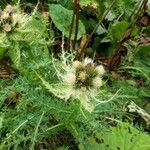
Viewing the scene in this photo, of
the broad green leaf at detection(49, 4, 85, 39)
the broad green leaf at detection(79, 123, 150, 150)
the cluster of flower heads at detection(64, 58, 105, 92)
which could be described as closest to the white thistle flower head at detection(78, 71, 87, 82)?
the cluster of flower heads at detection(64, 58, 105, 92)

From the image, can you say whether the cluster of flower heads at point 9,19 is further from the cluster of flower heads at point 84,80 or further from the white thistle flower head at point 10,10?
the cluster of flower heads at point 84,80

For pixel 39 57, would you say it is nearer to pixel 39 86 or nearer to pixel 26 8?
pixel 39 86

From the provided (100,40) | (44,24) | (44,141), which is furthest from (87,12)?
(44,141)

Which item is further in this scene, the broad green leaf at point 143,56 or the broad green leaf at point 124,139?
the broad green leaf at point 143,56

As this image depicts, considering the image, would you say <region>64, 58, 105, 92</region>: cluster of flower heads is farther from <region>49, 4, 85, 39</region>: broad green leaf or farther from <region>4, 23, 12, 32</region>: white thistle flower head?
<region>49, 4, 85, 39</region>: broad green leaf

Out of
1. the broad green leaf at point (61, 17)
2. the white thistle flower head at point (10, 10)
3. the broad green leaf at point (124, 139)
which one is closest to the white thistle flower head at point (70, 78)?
the broad green leaf at point (124, 139)
